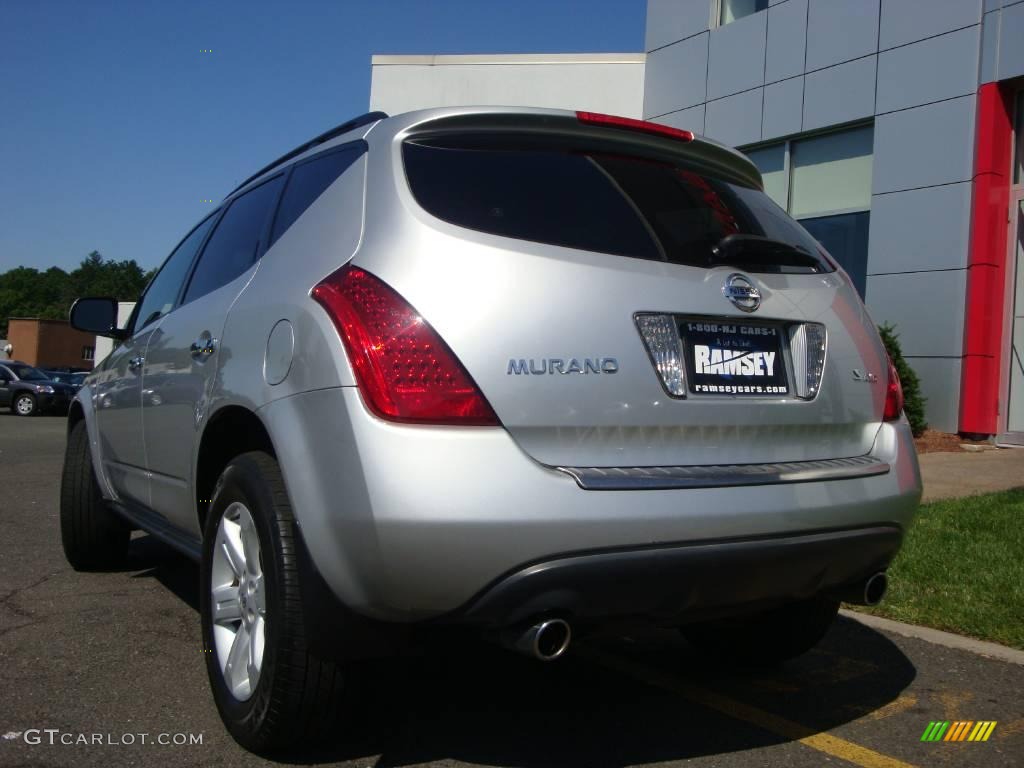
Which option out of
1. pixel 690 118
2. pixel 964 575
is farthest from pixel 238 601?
pixel 690 118

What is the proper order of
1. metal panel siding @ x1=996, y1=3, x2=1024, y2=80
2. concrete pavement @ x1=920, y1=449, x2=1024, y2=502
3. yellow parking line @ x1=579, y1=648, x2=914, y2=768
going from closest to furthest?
yellow parking line @ x1=579, y1=648, x2=914, y2=768, concrete pavement @ x1=920, y1=449, x2=1024, y2=502, metal panel siding @ x1=996, y1=3, x2=1024, y2=80

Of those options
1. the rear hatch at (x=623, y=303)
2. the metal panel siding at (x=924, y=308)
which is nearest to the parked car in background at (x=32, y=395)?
the metal panel siding at (x=924, y=308)

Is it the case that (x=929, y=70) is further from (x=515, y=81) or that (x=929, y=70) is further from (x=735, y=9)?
(x=515, y=81)

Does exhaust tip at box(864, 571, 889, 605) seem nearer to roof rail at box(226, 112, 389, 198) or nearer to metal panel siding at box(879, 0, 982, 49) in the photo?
roof rail at box(226, 112, 389, 198)

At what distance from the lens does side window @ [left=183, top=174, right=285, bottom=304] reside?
3596 mm

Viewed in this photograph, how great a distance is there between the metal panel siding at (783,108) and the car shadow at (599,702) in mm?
11866

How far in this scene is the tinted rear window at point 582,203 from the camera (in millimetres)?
2660

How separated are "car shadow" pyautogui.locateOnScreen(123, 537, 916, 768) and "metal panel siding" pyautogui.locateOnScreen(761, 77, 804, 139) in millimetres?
11866

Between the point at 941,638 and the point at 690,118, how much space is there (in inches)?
540

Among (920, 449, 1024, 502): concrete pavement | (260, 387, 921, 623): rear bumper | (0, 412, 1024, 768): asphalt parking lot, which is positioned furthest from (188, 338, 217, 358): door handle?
(920, 449, 1024, 502): concrete pavement

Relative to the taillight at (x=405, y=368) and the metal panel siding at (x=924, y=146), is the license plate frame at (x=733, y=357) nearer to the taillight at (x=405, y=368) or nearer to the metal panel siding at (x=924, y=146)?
the taillight at (x=405, y=368)

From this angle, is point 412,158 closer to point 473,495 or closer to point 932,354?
point 473,495

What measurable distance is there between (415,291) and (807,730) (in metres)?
1.91

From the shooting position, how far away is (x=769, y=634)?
3.65m
